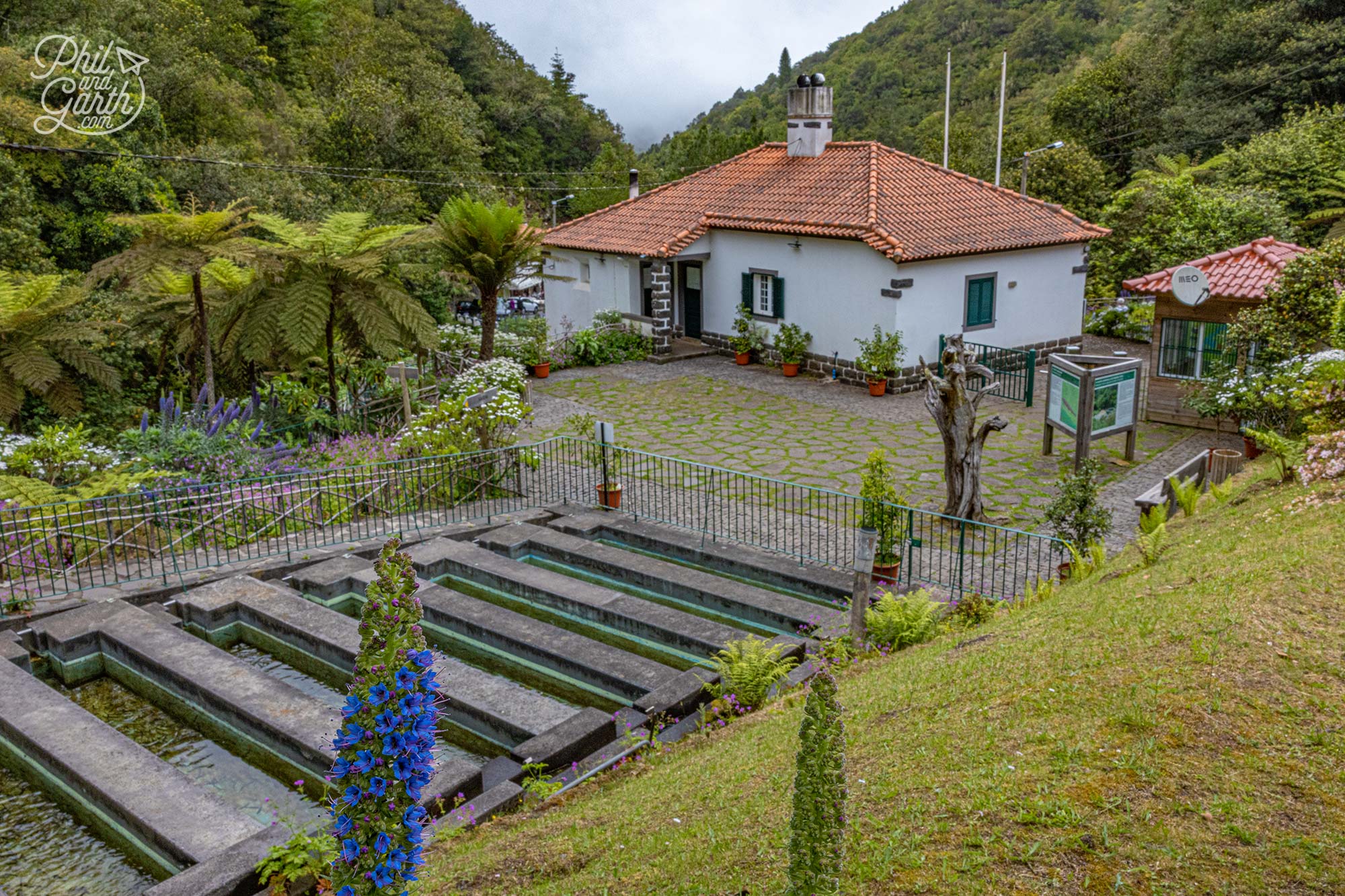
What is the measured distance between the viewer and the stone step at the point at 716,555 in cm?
1106

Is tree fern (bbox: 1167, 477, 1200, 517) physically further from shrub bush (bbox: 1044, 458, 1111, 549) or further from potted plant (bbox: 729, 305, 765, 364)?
potted plant (bbox: 729, 305, 765, 364)

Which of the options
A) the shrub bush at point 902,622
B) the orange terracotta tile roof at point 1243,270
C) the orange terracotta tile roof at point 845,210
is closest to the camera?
the shrub bush at point 902,622

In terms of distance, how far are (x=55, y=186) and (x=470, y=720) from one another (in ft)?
63.5

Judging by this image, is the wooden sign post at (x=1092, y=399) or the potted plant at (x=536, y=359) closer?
the wooden sign post at (x=1092, y=399)

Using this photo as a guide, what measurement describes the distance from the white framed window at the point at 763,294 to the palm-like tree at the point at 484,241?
5.85 metres

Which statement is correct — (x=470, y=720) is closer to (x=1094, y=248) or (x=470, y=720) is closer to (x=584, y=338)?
(x=584, y=338)

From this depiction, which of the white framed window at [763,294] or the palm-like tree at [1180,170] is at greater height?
the palm-like tree at [1180,170]

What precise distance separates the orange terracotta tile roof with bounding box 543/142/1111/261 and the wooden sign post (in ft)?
17.3

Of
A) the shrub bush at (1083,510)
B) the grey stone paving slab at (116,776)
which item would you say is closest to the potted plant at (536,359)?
the shrub bush at (1083,510)

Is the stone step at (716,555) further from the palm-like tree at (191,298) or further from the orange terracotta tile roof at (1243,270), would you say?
the orange terracotta tile roof at (1243,270)

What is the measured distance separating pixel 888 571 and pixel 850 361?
38.5ft

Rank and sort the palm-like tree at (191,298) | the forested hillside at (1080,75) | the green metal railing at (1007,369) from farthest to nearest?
the forested hillside at (1080,75)
the green metal railing at (1007,369)
the palm-like tree at (191,298)

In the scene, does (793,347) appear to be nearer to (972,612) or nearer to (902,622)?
(972,612)

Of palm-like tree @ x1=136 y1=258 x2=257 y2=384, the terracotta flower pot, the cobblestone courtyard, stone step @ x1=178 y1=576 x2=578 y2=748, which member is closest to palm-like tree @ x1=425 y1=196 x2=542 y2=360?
the cobblestone courtyard
